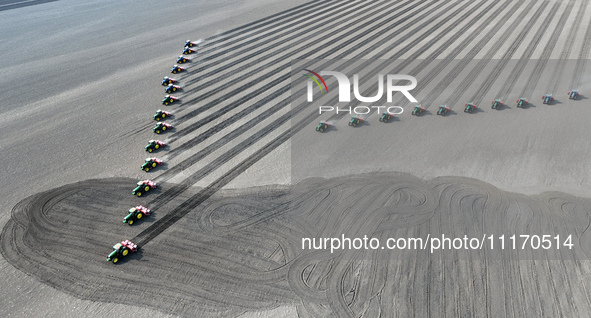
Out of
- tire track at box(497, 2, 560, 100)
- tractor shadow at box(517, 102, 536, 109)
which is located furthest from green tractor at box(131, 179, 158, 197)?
tractor shadow at box(517, 102, 536, 109)

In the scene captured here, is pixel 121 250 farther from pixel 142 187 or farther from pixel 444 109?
pixel 444 109

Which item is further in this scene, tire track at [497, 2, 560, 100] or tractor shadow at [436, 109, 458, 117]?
tire track at [497, 2, 560, 100]

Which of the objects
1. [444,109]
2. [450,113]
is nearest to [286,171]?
[444,109]

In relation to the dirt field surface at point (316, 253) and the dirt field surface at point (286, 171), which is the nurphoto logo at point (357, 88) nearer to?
the dirt field surface at point (286, 171)

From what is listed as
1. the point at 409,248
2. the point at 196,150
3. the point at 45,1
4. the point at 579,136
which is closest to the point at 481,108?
the point at 579,136

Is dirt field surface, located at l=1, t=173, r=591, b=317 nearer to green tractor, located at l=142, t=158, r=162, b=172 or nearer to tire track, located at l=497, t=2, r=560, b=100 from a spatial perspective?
green tractor, located at l=142, t=158, r=162, b=172

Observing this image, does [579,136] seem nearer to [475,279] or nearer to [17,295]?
[475,279]

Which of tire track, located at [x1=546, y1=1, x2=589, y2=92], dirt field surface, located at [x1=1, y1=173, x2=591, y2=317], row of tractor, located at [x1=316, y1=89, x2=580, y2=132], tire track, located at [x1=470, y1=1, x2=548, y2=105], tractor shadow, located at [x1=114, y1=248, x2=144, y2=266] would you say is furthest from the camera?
tire track, located at [x1=546, y1=1, x2=589, y2=92]
